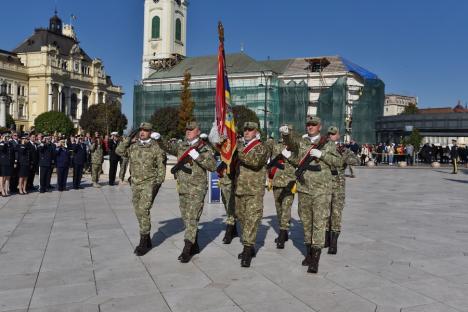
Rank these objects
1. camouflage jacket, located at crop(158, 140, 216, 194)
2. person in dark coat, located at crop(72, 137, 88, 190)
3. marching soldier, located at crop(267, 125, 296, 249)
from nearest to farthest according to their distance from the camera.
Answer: camouflage jacket, located at crop(158, 140, 216, 194), marching soldier, located at crop(267, 125, 296, 249), person in dark coat, located at crop(72, 137, 88, 190)

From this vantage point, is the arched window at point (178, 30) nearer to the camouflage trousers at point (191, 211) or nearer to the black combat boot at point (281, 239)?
the black combat boot at point (281, 239)

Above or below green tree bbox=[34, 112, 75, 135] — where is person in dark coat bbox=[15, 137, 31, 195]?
below

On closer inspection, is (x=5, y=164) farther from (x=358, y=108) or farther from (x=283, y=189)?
(x=358, y=108)

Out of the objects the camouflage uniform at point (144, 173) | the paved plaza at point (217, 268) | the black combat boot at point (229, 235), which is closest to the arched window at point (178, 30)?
the paved plaza at point (217, 268)

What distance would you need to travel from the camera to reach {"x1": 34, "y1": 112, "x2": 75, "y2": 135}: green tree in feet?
281

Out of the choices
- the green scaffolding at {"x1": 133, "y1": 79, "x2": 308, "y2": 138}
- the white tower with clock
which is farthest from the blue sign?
the white tower with clock

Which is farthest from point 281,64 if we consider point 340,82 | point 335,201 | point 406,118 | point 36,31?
point 335,201

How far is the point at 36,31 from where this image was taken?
11338 centimetres

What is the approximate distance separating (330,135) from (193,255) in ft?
8.88

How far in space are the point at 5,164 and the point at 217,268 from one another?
33.5 ft

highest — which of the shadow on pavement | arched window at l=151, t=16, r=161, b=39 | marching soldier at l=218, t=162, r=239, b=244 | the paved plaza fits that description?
arched window at l=151, t=16, r=161, b=39

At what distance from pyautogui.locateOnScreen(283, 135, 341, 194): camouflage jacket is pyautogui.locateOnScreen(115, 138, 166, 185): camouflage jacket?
82.8 inches

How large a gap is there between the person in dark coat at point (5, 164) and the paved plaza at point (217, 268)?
344 cm

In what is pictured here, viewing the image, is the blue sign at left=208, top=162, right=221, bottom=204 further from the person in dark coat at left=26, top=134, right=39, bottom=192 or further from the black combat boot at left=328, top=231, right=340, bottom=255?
the black combat boot at left=328, top=231, right=340, bottom=255
